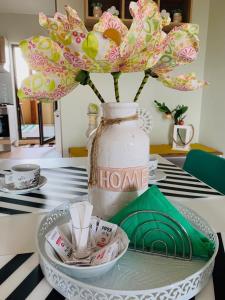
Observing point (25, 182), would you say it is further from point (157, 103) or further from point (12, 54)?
point (12, 54)

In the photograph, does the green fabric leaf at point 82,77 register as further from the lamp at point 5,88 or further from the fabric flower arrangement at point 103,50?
the lamp at point 5,88

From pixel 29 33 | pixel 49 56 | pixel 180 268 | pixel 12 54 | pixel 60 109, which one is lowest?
pixel 180 268

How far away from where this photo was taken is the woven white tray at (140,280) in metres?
0.37

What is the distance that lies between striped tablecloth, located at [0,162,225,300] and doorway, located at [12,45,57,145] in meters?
3.41

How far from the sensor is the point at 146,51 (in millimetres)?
466

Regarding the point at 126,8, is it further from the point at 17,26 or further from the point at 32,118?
the point at 32,118

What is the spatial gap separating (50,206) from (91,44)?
53 centimetres

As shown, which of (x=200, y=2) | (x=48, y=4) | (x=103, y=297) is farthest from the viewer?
(x=48, y=4)

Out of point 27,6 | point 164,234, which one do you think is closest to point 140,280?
point 164,234

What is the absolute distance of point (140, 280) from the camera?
41 centimetres

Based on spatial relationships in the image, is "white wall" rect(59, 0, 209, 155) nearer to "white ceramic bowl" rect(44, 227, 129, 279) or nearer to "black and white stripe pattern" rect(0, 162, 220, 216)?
"black and white stripe pattern" rect(0, 162, 220, 216)

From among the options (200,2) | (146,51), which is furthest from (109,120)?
(200,2)

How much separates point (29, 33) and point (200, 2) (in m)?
3.46

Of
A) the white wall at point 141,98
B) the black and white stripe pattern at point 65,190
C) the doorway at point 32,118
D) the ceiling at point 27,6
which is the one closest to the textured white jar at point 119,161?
the black and white stripe pattern at point 65,190
